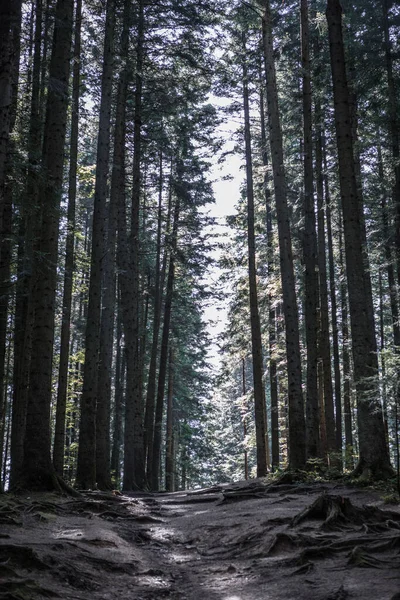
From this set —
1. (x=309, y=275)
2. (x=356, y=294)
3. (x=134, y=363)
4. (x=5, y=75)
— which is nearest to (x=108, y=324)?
(x=134, y=363)

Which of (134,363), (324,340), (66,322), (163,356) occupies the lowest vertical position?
(134,363)

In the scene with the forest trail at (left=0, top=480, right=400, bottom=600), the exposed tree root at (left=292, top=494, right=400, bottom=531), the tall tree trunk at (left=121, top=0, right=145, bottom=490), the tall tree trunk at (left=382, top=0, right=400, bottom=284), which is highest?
the tall tree trunk at (left=382, top=0, right=400, bottom=284)

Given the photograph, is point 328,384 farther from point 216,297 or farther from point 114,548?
point 114,548

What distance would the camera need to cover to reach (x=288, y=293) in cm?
1538

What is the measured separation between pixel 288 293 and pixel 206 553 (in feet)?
30.0

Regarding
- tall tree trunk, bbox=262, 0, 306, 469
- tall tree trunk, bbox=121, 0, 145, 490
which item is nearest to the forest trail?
tall tree trunk, bbox=262, 0, 306, 469

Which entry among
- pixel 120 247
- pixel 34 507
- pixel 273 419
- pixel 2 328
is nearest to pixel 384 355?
pixel 34 507

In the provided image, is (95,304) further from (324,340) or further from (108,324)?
(324,340)

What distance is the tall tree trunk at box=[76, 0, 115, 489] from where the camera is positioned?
13.6 m

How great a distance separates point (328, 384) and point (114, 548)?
1305cm

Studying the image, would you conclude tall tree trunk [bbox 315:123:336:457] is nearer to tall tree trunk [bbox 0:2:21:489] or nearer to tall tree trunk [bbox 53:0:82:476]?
tall tree trunk [bbox 53:0:82:476]

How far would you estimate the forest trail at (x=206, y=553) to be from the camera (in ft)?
15.7

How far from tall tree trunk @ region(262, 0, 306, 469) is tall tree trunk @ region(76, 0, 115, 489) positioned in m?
5.20

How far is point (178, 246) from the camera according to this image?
27.8 metres
